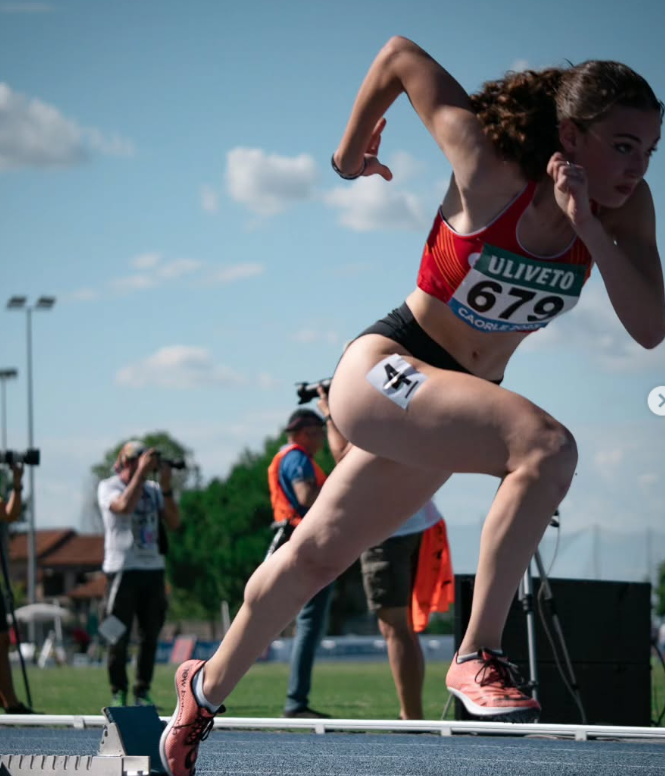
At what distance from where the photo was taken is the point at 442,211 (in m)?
3.29

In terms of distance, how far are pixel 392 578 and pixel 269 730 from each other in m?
1.21

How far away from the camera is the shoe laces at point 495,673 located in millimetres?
3023

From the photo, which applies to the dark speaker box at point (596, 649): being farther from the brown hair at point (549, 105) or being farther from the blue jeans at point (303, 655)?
the brown hair at point (549, 105)

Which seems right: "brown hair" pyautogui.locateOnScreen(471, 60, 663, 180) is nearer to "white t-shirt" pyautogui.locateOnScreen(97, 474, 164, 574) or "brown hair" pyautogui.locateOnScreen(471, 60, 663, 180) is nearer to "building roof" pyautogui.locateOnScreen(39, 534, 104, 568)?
"white t-shirt" pyautogui.locateOnScreen(97, 474, 164, 574)

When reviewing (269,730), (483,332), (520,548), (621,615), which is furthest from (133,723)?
(621,615)

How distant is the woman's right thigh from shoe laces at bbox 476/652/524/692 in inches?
18.6

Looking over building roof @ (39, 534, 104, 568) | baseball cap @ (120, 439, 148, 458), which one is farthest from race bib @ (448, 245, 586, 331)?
building roof @ (39, 534, 104, 568)

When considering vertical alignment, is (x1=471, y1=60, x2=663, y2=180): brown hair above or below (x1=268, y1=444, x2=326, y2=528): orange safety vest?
above

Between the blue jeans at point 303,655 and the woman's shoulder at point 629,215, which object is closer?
the woman's shoulder at point 629,215

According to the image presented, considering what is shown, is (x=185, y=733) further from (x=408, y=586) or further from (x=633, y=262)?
(x=408, y=586)

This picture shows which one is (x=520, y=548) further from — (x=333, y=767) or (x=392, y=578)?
(x=392, y=578)

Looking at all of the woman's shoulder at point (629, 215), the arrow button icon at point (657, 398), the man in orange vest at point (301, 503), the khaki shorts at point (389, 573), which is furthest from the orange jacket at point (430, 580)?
the woman's shoulder at point (629, 215)

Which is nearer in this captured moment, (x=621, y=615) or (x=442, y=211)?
(x=442, y=211)

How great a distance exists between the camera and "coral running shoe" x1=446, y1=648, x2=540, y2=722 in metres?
2.95
